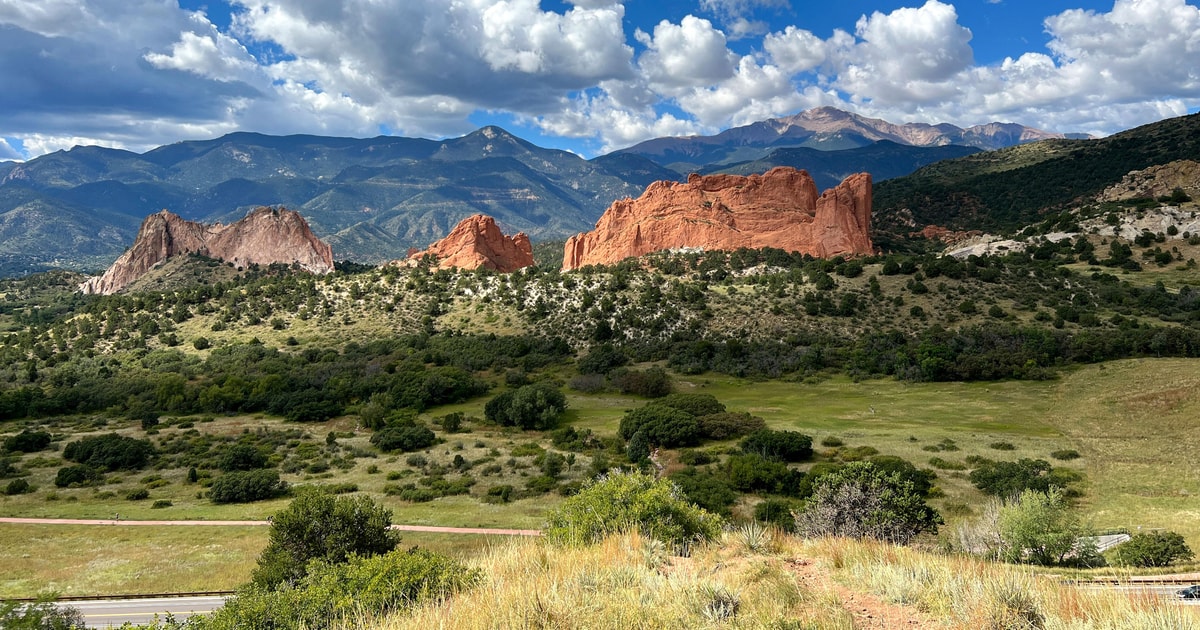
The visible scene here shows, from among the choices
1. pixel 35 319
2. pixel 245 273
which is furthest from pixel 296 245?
pixel 35 319

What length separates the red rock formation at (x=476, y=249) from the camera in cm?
8938

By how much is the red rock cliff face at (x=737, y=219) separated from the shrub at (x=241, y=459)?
60.1 m

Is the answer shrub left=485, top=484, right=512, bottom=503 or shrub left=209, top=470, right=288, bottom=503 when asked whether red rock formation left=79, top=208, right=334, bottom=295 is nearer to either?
shrub left=209, top=470, right=288, bottom=503

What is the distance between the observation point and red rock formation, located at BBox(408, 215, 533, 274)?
89375mm

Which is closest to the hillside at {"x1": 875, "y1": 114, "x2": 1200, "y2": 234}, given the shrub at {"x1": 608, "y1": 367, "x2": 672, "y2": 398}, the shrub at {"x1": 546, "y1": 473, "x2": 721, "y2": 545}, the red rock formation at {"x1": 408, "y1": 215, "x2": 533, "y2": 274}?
the red rock formation at {"x1": 408, "y1": 215, "x2": 533, "y2": 274}

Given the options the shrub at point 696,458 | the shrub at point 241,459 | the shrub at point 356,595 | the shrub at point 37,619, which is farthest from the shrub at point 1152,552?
the shrub at point 241,459

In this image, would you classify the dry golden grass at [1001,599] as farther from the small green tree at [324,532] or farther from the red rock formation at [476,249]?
the red rock formation at [476,249]

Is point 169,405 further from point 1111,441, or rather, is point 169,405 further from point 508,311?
point 1111,441

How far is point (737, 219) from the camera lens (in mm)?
86688

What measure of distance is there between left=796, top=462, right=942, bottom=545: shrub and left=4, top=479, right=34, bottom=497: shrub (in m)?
39.1

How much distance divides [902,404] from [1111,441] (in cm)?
1223

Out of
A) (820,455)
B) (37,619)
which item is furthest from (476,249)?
(37,619)

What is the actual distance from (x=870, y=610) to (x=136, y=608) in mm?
20836

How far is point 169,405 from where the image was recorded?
159 ft
